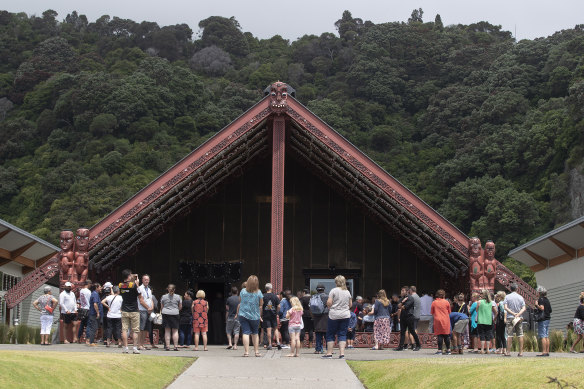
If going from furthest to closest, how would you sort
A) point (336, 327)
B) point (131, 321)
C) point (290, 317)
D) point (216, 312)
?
1. point (216, 312)
2. point (290, 317)
3. point (131, 321)
4. point (336, 327)

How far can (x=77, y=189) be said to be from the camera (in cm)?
7244

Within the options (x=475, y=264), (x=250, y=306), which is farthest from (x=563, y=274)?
(x=250, y=306)

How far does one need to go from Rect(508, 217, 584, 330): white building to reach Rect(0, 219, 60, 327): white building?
1543cm

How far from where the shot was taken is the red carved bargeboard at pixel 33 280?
24688mm

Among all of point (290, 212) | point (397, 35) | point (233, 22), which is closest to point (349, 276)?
point (290, 212)

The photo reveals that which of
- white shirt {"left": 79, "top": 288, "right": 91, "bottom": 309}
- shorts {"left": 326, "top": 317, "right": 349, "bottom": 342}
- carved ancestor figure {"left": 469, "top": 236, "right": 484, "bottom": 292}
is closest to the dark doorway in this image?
white shirt {"left": 79, "top": 288, "right": 91, "bottom": 309}

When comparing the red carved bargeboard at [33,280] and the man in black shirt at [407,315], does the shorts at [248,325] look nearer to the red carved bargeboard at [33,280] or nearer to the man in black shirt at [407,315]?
the man in black shirt at [407,315]

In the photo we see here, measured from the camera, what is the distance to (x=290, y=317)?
19.1 meters

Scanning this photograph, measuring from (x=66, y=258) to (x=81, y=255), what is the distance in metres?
0.40

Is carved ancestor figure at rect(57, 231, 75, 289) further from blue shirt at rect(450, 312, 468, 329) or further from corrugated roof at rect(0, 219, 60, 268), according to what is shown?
blue shirt at rect(450, 312, 468, 329)

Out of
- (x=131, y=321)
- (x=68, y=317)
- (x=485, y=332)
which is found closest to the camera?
(x=131, y=321)

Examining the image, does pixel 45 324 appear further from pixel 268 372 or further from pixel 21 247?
pixel 21 247

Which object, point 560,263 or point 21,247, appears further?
point 560,263

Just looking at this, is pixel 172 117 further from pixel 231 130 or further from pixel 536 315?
pixel 536 315
